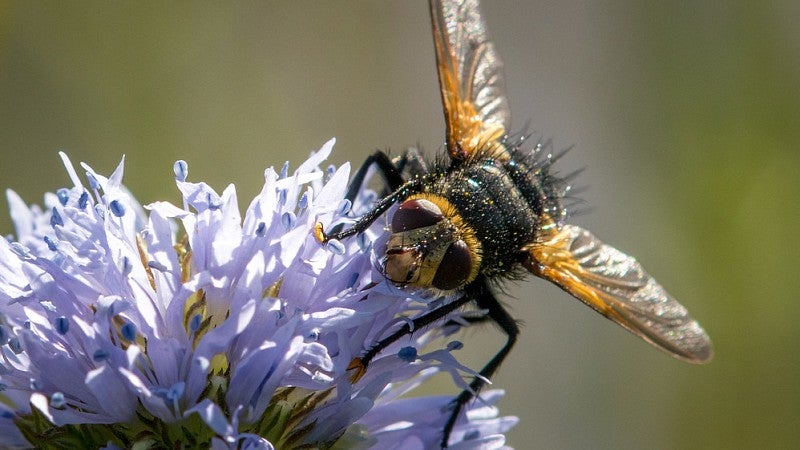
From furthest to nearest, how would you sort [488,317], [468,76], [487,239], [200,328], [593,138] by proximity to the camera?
[593,138]
[468,76]
[488,317]
[487,239]
[200,328]

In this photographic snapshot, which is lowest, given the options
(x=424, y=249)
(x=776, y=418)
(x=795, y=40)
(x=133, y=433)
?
(x=776, y=418)

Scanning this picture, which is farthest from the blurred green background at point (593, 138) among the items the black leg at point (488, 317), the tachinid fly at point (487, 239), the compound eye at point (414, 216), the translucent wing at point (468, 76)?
the compound eye at point (414, 216)

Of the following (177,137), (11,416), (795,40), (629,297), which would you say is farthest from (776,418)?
(11,416)

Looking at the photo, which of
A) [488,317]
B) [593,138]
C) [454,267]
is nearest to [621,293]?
[488,317]

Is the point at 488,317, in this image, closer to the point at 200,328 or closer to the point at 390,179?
the point at 390,179

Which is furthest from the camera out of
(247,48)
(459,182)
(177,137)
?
(247,48)

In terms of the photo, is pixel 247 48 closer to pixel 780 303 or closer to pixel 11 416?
pixel 780 303

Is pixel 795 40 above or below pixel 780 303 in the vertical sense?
above

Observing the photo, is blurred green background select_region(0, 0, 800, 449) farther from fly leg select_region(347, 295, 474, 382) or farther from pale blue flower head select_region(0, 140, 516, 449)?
fly leg select_region(347, 295, 474, 382)
